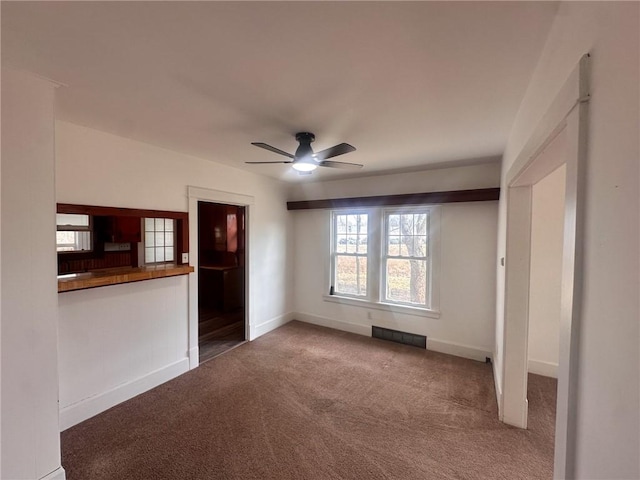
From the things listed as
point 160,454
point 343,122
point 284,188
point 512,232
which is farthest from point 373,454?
point 284,188

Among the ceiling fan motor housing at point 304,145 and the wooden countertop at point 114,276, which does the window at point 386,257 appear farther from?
the wooden countertop at point 114,276

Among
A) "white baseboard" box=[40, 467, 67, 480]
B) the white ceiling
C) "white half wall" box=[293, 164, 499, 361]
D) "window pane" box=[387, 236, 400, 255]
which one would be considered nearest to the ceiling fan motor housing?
the white ceiling

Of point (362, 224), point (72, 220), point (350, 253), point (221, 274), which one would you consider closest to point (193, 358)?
point (72, 220)

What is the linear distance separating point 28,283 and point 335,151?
2150mm

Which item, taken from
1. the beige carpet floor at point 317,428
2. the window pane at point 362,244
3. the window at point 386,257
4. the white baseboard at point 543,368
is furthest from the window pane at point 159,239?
the white baseboard at point 543,368

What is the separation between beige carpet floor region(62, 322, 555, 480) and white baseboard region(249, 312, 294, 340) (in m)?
0.81

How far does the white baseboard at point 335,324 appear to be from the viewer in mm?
4406

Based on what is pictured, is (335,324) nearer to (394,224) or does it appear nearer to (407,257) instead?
(407,257)

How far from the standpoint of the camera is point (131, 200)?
275cm

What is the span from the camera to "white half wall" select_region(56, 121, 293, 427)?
232 cm

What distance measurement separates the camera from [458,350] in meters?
3.70

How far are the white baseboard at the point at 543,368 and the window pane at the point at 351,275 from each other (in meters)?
2.20

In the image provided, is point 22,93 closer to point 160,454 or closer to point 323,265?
point 160,454

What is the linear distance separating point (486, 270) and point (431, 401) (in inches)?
69.7
